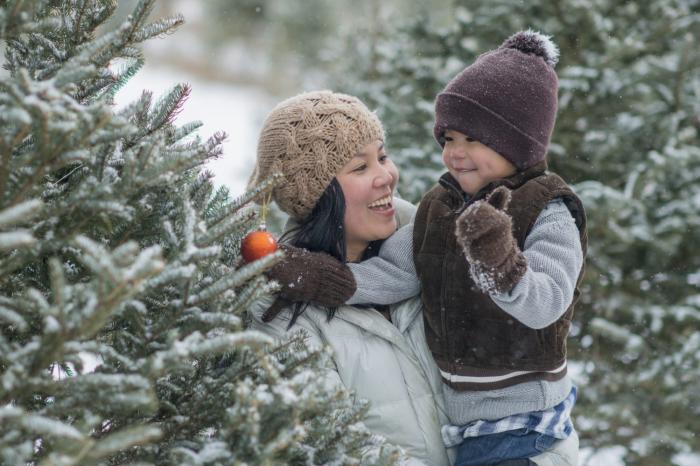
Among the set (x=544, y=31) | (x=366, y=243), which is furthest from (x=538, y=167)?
(x=544, y=31)

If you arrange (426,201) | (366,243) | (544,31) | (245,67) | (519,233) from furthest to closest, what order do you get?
(245,67), (544,31), (366,243), (426,201), (519,233)

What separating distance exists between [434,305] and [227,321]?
105 cm

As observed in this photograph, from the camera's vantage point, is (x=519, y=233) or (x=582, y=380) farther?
(x=582, y=380)

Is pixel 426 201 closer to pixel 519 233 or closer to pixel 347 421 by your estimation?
pixel 519 233

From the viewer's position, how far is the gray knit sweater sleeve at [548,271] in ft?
6.11

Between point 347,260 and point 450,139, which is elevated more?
point 450,139

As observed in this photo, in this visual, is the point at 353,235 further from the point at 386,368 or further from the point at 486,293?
the point at 486,293

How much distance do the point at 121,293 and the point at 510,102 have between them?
156 cm

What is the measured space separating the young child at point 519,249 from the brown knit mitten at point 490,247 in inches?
6.5

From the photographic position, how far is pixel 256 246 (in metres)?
1.95

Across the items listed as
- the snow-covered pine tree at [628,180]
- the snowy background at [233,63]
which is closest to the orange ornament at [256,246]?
the snow-covered pine tree at [628,180]

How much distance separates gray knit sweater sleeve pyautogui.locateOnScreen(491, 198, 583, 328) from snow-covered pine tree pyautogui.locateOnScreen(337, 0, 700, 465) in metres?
2.18

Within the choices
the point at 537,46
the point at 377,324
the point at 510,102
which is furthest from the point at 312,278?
the point at 537,46

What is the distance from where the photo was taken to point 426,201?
2504mm
